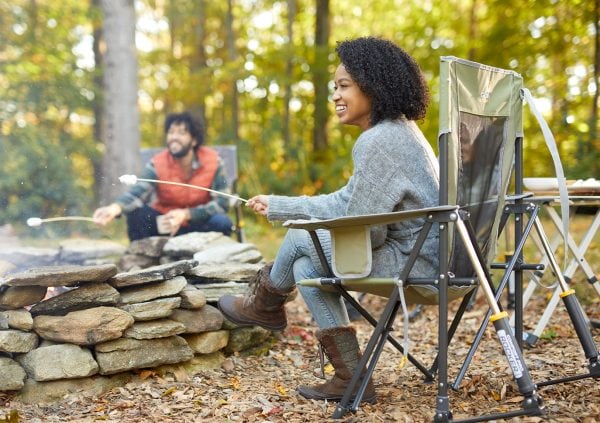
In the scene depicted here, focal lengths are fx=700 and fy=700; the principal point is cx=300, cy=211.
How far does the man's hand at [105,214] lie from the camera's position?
13.0 ft

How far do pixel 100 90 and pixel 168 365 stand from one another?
29.5 feet

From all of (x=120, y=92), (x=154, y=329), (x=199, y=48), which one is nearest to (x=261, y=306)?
(x=154, y=329)

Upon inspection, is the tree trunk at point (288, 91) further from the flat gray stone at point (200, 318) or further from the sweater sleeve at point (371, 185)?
the sweater sleeve at point (371, 185)

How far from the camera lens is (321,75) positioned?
1109cm

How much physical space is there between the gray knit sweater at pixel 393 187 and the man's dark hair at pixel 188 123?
2660 mm

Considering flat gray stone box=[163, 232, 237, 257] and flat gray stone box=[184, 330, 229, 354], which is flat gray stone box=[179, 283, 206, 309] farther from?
flat gray stone box=[163, 232, 237, 257]

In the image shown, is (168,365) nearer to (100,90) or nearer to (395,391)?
(395,391)

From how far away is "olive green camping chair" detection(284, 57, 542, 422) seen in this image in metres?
2.19

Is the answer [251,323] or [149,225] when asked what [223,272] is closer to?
[251,323]

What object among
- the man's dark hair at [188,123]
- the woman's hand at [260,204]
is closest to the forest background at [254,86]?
the man's dark hair at [188,123]

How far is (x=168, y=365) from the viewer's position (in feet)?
10.2

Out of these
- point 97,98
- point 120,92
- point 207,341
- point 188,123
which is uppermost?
point 97,98

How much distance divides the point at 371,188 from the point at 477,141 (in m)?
0.39

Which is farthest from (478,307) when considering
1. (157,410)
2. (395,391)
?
(157,410)
